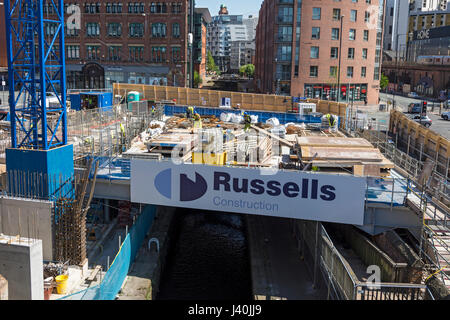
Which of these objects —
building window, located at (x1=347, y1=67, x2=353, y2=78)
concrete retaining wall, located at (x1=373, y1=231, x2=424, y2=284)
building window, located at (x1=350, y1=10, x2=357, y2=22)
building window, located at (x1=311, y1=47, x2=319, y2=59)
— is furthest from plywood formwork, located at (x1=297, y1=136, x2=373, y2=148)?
building window, located at (x1=350, y1=10, x2=357, y2=22)

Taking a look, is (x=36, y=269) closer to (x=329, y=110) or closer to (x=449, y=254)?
(x=449, y=254)

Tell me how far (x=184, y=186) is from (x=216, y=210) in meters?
2.36

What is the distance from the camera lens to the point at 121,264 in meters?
19.2

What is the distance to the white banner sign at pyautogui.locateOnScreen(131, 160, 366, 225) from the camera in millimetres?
20172

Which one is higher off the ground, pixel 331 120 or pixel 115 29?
pixel 115 29

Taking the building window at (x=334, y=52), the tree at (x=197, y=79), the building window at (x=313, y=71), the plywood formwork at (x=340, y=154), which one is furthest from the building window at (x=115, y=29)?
the plywood formwork at (x=340, y=154)

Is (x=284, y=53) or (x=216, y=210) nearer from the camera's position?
(x=216, y=210)

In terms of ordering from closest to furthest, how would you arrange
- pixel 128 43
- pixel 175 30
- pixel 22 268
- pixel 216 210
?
1. pixel 22 268
2. pixel 216 210
3. pixel 175 30
4. pixel 128 43

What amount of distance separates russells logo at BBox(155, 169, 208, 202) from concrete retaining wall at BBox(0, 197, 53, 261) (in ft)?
16.4

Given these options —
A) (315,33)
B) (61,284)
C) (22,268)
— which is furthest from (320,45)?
(22,268)

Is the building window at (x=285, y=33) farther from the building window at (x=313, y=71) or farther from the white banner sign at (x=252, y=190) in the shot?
the white banner sign at (x=252, y=190)

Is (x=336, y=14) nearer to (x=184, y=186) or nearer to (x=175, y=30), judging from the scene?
(x=175, y=30)

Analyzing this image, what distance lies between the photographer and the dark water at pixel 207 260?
22.8 meters

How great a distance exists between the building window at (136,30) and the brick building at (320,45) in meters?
20.9
